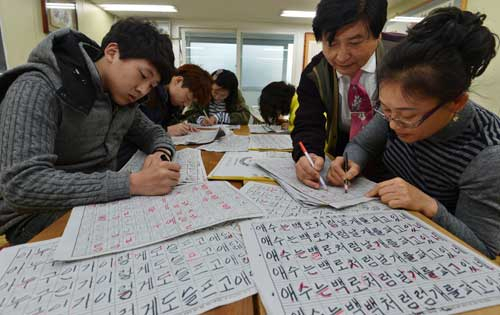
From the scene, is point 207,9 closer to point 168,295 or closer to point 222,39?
point 222,39

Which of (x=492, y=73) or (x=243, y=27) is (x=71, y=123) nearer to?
(x=492, y=73)

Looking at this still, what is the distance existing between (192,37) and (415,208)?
5557 millimetres

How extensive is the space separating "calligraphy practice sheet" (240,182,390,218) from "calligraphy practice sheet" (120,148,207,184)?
0.17 metres

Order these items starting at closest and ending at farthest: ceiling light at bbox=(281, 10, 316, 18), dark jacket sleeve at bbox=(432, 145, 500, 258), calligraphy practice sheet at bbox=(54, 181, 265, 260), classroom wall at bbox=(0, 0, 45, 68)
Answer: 1. calligraphy practice sheet at bbox=(54, 181, 265, 260)
2. dark jacket sleeve at bbox=(432, 145, 500, 258)
3. classroom wall at bbox=(0, 0, 45, 68)
4. ceiling light at bbox=(281, 10, 316, 18)

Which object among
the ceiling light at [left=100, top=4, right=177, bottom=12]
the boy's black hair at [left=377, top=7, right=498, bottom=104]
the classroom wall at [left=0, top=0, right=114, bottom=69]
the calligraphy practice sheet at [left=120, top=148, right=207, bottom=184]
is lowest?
the calligraphy practice sheet at [left=120, top=148, right=207, bottom=184]

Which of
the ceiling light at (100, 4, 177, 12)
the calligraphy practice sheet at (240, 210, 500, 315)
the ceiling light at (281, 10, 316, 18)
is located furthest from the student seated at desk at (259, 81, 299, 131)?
the ceiling light at (100, 4, 177, 12)

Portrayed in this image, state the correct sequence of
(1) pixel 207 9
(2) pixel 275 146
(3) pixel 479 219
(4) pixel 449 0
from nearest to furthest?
(3) pixel 479 219, (2) pixel 275 146, (4) pixel 449 0, (1) pixel 207 9

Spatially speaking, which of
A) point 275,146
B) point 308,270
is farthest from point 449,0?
point 308,270

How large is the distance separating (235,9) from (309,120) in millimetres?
4041

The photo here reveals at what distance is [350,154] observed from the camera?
85 centimetres

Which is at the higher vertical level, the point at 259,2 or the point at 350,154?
the point at 259,2

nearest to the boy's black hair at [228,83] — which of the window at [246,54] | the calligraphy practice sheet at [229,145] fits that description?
the calligraphy practice sheet at [229,145]

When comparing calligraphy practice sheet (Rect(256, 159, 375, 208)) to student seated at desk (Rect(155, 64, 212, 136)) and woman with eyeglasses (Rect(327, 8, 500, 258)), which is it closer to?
woman with eyeglasses (Rect(327, 8, 500, 258))

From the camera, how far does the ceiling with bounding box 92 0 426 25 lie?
4016mm
